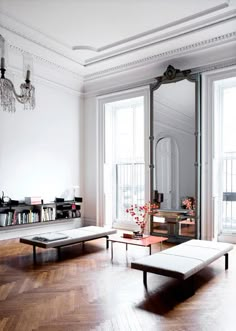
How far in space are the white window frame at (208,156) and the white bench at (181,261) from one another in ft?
5.76

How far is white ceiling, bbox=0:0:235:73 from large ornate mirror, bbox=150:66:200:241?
92 centimetres

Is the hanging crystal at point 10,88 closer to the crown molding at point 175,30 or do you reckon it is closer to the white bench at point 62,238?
the white bench at point 62,238

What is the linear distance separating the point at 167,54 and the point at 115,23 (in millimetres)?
1648

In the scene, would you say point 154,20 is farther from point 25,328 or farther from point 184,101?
point 25,328

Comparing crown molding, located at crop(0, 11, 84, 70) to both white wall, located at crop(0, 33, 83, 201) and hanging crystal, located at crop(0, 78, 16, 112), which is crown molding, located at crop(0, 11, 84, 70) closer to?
white wall, located at crop(0, 33, 83, 201)

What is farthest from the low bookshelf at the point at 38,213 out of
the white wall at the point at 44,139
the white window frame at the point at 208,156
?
the white window frame at the point at 208,156

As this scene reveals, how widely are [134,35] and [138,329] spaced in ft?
17.5

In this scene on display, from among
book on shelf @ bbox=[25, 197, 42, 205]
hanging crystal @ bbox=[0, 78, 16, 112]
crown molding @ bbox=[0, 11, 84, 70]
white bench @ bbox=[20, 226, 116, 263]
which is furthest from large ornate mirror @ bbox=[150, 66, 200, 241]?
hanging crystal @ bbox=[0, 78, 16, 112]

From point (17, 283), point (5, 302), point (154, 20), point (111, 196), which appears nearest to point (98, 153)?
point (111, 196)

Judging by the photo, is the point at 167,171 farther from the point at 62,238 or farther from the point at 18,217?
the point at 18,217

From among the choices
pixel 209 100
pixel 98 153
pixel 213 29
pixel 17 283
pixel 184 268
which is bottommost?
pixel 17 283

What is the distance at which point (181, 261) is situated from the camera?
3.74 metres

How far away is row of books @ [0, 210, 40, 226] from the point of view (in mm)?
6309

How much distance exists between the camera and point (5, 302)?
10.9ft
